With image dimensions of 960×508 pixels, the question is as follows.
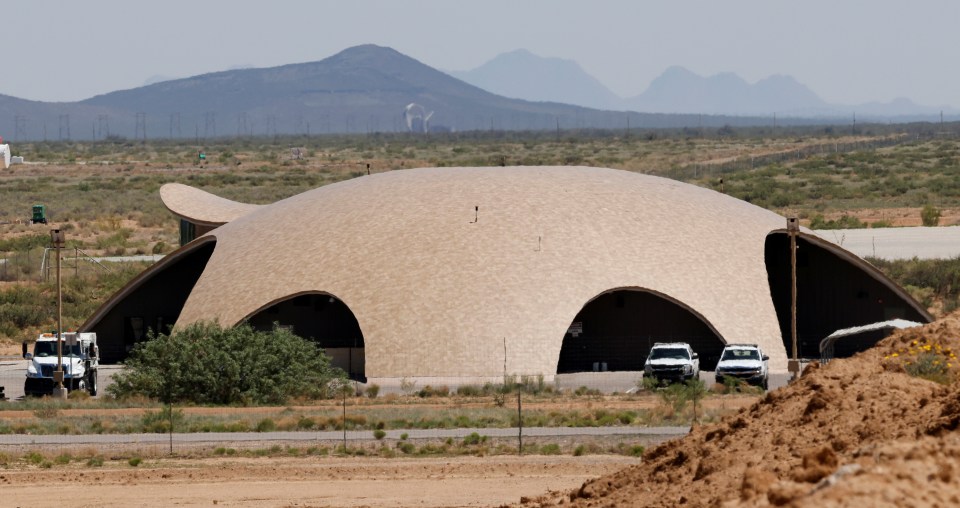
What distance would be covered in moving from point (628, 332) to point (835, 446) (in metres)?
31.1

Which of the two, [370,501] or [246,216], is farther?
[246,216]

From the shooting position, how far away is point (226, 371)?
4091 cm

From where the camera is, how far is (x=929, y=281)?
64812 millimetres

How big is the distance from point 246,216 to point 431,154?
115 m

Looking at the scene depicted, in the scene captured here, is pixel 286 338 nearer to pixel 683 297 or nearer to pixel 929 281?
pixel 683 297

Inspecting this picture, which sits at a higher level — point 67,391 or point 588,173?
point 588,173

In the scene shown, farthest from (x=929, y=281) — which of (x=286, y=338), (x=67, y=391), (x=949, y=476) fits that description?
(x=949, y=476)

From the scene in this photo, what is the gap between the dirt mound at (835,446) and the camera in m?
11.5

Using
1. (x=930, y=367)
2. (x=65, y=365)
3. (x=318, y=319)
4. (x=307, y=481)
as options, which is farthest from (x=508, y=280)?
(x=930, y=367)

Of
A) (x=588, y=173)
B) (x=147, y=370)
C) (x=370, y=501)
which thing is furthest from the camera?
(x=588, y=173)

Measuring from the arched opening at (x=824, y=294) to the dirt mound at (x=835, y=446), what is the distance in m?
29.3

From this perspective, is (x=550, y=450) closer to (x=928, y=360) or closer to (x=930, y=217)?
(x=928, y=360)

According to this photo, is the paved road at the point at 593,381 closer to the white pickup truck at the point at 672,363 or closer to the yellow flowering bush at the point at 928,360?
the white pickup truck at the point at 672,363

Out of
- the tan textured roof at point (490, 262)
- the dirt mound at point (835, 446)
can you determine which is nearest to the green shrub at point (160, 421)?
the tan textured roof at point (490, 262)
